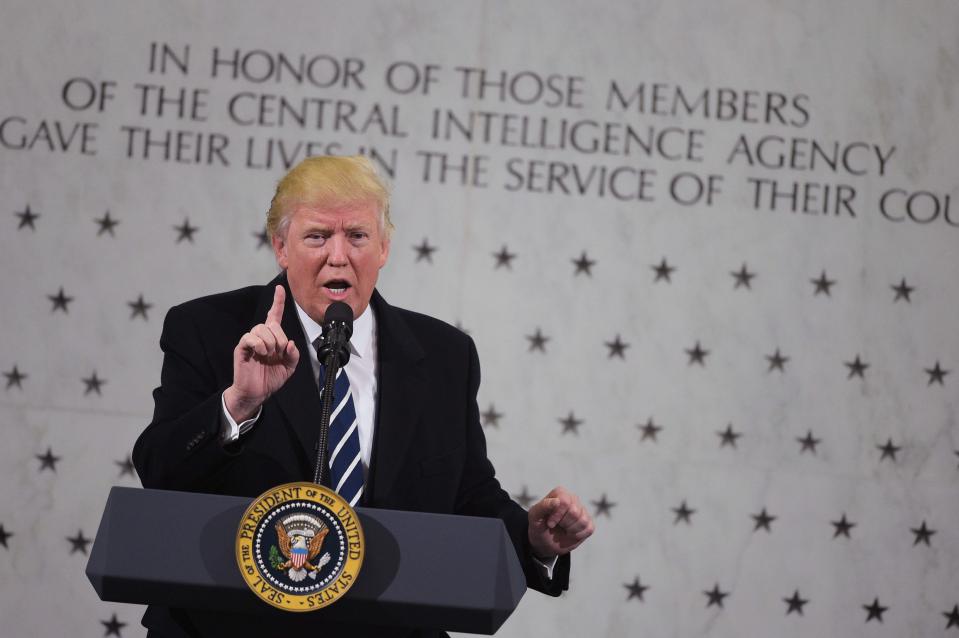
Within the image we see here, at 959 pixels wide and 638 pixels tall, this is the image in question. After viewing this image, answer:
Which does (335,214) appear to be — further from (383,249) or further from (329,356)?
(329,356)

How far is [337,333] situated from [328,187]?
0.53 metres

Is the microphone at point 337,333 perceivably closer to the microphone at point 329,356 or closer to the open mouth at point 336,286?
the microphone at point 329,356

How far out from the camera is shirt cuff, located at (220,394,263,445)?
218cm

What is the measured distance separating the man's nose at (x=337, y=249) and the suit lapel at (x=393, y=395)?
0.81 ft

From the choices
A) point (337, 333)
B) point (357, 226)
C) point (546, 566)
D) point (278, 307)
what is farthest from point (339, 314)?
point (546, 566)

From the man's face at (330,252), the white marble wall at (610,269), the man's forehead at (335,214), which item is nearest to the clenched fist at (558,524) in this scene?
the man's face at (330,252)

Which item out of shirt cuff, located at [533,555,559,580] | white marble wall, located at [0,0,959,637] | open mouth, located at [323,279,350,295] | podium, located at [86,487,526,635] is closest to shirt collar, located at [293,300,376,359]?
open mouth, located at [323,279,350,295]

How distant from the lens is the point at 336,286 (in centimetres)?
264

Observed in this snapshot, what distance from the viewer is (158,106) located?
18.8 feet

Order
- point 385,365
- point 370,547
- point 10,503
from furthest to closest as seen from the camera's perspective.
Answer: point 10,503 < point 385,365 < point 370,547

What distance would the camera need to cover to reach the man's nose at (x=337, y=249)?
2611 millimetres

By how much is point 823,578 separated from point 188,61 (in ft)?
12.0

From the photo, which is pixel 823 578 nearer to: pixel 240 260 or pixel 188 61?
pixel 240 260

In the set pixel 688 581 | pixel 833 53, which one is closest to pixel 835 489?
pixel 688 581
